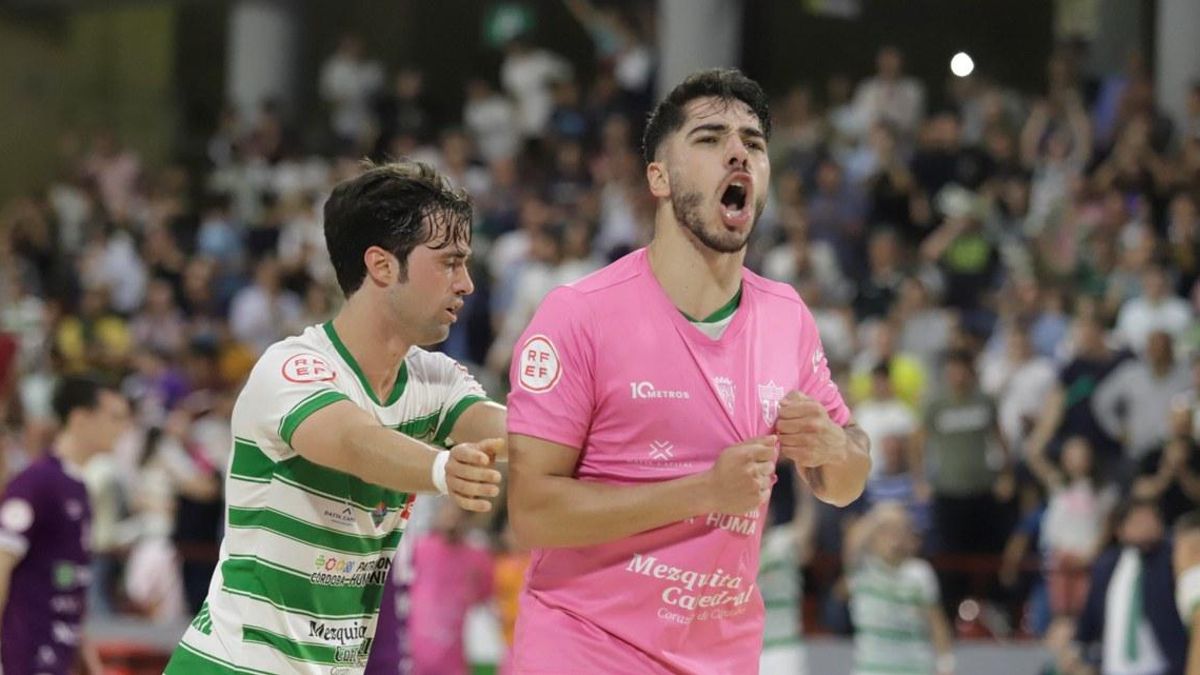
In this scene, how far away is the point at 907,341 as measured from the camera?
1394cm

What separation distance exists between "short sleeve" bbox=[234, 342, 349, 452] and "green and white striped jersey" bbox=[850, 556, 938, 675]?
22.3ft

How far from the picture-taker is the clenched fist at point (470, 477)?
4090 millimetres

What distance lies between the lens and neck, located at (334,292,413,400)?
15.5ft

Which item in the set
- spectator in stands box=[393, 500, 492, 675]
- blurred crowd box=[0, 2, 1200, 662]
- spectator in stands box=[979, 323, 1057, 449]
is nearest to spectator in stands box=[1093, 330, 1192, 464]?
blurred crowd box=[0, 2, 1200, 662]

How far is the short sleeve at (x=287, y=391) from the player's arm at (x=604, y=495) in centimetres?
52

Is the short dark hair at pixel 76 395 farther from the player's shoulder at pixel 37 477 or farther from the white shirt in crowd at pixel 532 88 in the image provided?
the white shirt in crowd at pixel 532 88

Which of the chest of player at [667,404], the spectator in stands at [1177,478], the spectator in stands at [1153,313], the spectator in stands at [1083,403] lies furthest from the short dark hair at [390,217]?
the spectator in stands at [1153,313]

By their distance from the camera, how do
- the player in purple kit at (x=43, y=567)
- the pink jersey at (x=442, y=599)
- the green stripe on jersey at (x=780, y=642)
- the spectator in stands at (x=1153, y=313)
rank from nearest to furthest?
the player in purple kit at (x=43, y=567)
the green stripe on jersey at (x=780, y=642)
the pink jersey at (x=442, y=599)
the spectator in stands at (x=1153, y=313)

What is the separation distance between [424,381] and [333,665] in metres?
0.77

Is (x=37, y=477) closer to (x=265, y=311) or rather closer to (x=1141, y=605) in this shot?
(x=1141, y=605)

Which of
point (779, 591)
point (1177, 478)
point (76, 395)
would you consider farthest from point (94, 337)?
point (76, 395)

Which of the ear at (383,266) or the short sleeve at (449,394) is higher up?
the ear at (383,266)

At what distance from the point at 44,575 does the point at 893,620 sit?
5459 mm

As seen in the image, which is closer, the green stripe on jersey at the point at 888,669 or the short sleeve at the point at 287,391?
the short sleeve at the point at 287,391
